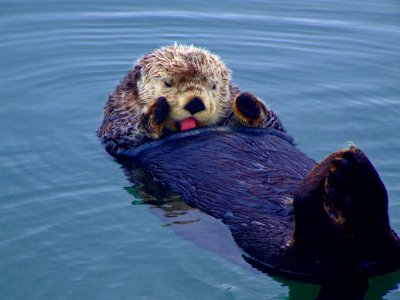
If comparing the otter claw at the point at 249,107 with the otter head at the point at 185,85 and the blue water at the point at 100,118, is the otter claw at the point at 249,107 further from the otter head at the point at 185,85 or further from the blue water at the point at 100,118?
the blue water at the point at 100,118

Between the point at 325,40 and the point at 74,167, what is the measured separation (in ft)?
13.9

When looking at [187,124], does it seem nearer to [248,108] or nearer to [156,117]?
[156,117]

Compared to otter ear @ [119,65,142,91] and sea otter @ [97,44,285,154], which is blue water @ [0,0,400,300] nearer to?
sea otter @ [97,44,285,154]

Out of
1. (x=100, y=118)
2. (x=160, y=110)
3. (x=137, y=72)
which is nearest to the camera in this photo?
(x=160, y=110)

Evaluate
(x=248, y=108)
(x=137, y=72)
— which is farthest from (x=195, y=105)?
(x=137, y=72)

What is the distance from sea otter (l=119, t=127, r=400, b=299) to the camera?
4047 mm

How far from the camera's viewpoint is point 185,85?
19.5ft

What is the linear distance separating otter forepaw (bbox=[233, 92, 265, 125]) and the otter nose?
0.94 ft

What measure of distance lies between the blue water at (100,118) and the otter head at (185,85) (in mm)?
593

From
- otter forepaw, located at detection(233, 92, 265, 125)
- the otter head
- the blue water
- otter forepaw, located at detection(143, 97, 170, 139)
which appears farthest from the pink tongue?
the blue water

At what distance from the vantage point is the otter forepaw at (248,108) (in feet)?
19.4

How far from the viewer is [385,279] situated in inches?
175

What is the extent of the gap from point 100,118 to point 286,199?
8.38 ft

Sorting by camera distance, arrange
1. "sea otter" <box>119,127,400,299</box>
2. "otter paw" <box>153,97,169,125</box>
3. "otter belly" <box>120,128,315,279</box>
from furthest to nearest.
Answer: "otter paw" <box>153,97,169,125</box>, "otter belly" <box>120,128,315,279</box>, "sea otter" <box>119,127,400,299</box>
